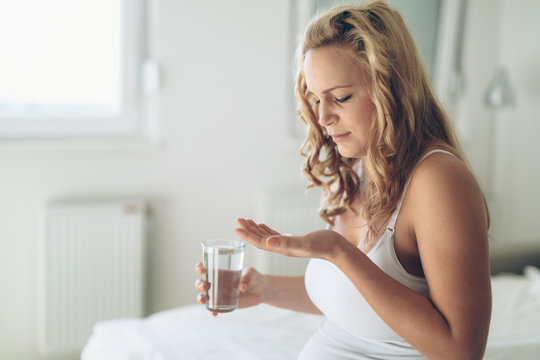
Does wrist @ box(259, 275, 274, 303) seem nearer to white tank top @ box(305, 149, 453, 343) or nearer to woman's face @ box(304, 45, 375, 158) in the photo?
white tank top @ box(305, 149, 453, 343)

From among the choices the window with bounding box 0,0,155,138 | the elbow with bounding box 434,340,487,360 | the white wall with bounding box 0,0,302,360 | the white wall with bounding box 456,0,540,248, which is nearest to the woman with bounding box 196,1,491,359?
the elbow with bounding box 434,340,487,360

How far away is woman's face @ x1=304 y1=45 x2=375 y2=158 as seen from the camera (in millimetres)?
1133

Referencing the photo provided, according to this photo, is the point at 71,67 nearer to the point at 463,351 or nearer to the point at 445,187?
the point at 445,187

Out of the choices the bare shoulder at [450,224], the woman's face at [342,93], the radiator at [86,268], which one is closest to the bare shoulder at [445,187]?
the bare shoulder at [450,224]

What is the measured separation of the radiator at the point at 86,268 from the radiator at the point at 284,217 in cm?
64

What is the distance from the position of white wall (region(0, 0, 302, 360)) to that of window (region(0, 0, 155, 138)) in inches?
5.2

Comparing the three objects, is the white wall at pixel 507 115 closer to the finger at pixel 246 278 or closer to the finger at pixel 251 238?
the finger at pixel 246 278

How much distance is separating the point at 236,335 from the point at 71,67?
1.58 meters

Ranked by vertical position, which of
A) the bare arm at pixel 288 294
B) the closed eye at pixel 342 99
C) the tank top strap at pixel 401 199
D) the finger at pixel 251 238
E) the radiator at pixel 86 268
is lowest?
the radiator at pixel 86 268

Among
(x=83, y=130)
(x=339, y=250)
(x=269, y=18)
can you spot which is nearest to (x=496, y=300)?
(x=339, y=250)

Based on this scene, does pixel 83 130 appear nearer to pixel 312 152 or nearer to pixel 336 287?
pixel 312 152

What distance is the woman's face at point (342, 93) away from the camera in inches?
44.6

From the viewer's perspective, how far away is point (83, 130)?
8.45ft

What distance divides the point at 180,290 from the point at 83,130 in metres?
0.95
